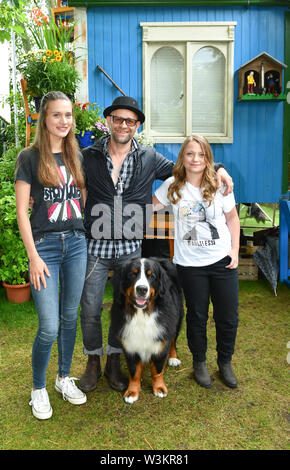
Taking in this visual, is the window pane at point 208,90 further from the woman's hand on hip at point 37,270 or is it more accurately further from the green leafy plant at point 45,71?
the woman's hand on hip at point 37,270

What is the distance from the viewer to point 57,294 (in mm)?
2424

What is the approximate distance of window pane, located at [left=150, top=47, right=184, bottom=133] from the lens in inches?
231

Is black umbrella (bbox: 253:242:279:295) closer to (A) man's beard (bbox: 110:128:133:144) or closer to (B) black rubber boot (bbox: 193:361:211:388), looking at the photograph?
(B) black rubber boot (bbox: 193:361:211:388)

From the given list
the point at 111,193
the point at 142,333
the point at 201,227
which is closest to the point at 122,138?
the point at 111,193

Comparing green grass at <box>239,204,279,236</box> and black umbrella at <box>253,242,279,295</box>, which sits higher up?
green grass at <box>239,204,279,236</box>

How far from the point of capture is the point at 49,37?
4734 mm

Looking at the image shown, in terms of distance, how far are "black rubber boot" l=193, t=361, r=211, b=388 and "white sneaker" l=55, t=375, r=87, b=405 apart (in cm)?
86

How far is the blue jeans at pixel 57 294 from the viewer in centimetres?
235

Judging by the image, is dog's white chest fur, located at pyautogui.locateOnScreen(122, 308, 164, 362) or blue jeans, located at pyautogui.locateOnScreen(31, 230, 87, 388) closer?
blue jeans, located at pyautogui.locateOnScreen(31, 230, 87, 388)

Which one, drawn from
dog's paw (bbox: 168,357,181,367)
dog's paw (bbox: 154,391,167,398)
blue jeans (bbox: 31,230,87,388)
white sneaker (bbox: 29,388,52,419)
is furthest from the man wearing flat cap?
dog's paw (bbox: 168,357,181,367)

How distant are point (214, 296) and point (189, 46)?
431 cm

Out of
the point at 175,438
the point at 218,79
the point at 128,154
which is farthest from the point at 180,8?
the point at 175,438

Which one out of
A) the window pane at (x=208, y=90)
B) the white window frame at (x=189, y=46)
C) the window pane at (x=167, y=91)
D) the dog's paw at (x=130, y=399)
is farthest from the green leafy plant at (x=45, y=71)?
the dog's paw at (x=130, y=399)

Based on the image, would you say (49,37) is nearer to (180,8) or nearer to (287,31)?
(180,8)
